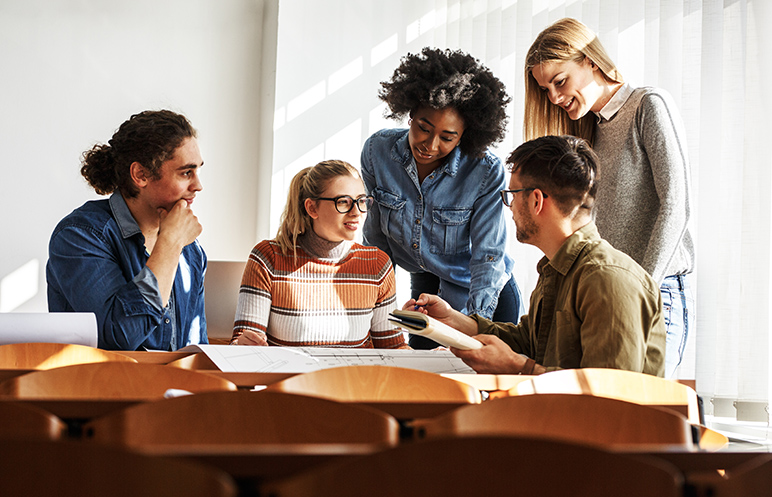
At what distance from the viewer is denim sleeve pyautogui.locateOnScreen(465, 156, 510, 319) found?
231 centimetres

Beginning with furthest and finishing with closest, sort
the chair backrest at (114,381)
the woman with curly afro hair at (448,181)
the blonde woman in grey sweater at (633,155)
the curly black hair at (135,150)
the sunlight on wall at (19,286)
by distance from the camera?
the sunlight on wall at (19,286) → the woman with curly afro hair at (448,181) → the curly black hair at (135,150) → the blonde woman in grey sweater at (633,155) → the chair backrest at (114,381)

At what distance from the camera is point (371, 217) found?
2613mm

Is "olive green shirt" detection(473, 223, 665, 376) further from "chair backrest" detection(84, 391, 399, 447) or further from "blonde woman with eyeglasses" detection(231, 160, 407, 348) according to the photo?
"chair backrest" detection(84, 391, 399, 447)

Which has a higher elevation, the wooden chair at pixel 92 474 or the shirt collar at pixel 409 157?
the shirt collar at pixel 409 157

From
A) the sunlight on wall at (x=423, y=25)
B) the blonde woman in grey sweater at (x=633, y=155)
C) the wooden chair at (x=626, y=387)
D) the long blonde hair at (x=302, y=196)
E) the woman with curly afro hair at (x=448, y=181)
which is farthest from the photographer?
the sunlight on wall at (x=423, y=25)

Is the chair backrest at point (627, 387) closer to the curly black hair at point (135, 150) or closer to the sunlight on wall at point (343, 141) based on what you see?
the curly black hair at point (135, 150)

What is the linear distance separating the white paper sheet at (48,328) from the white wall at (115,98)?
255 centimetres

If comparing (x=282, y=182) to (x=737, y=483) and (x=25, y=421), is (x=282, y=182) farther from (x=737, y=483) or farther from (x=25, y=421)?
(x=737, y=483)

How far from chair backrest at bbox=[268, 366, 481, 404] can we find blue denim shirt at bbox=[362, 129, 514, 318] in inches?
42.8

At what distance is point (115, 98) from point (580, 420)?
364 centimetres

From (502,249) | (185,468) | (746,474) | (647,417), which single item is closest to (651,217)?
(502,249)

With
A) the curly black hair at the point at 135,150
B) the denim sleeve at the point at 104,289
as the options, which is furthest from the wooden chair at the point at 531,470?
the curly black hair at the point at 135,150

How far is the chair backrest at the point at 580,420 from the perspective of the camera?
1.01m

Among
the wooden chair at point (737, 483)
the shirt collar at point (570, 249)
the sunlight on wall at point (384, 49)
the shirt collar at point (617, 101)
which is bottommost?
the wooden chair at point (737, 483)
